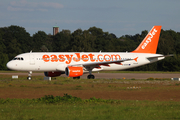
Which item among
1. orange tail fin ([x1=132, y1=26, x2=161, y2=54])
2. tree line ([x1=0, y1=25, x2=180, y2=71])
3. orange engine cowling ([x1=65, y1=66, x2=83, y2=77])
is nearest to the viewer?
orange engine cowling ([x1=65, y1=66, x2=83, y2=77])

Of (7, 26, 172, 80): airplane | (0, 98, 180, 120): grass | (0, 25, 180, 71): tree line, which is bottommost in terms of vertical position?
(0, 98, 180, 120): grass

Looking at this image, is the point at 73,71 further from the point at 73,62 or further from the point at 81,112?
the point at 81,112

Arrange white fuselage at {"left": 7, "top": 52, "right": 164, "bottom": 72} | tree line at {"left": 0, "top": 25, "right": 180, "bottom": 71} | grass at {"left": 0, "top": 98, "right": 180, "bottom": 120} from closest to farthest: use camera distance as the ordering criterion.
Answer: grass at {"left": 0, "top": 98, "right": 180, "bottom": 120}, white fuselage at {"left": 7, "top": 52, "right": 164, "bottom": 72}, tree line at {"left": 0, "top": 25, "right": 180, "bottom": 71}

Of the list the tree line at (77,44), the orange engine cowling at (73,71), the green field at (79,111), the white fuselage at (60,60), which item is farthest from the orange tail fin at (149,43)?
the green field at (79,111)

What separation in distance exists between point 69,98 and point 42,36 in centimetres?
10995

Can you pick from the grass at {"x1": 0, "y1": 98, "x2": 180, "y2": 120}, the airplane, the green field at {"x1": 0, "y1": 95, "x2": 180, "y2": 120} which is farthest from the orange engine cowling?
the grass at {"x1": 0, "y1": 98, "x2": 180, "y2": 120}

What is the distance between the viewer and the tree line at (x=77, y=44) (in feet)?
216

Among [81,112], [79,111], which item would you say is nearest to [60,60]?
[79,111]

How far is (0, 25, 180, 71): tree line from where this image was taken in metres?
65.8

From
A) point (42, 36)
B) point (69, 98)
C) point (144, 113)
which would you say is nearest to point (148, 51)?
point (69, 98)

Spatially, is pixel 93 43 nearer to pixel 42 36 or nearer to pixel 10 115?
pixel 42 36

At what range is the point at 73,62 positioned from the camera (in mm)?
36000

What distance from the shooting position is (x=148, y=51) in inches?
1624

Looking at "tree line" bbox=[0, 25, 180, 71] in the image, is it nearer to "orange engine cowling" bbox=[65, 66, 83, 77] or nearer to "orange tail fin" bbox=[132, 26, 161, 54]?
"orange tail fin" bbox=[132, 26, 161, 54]
